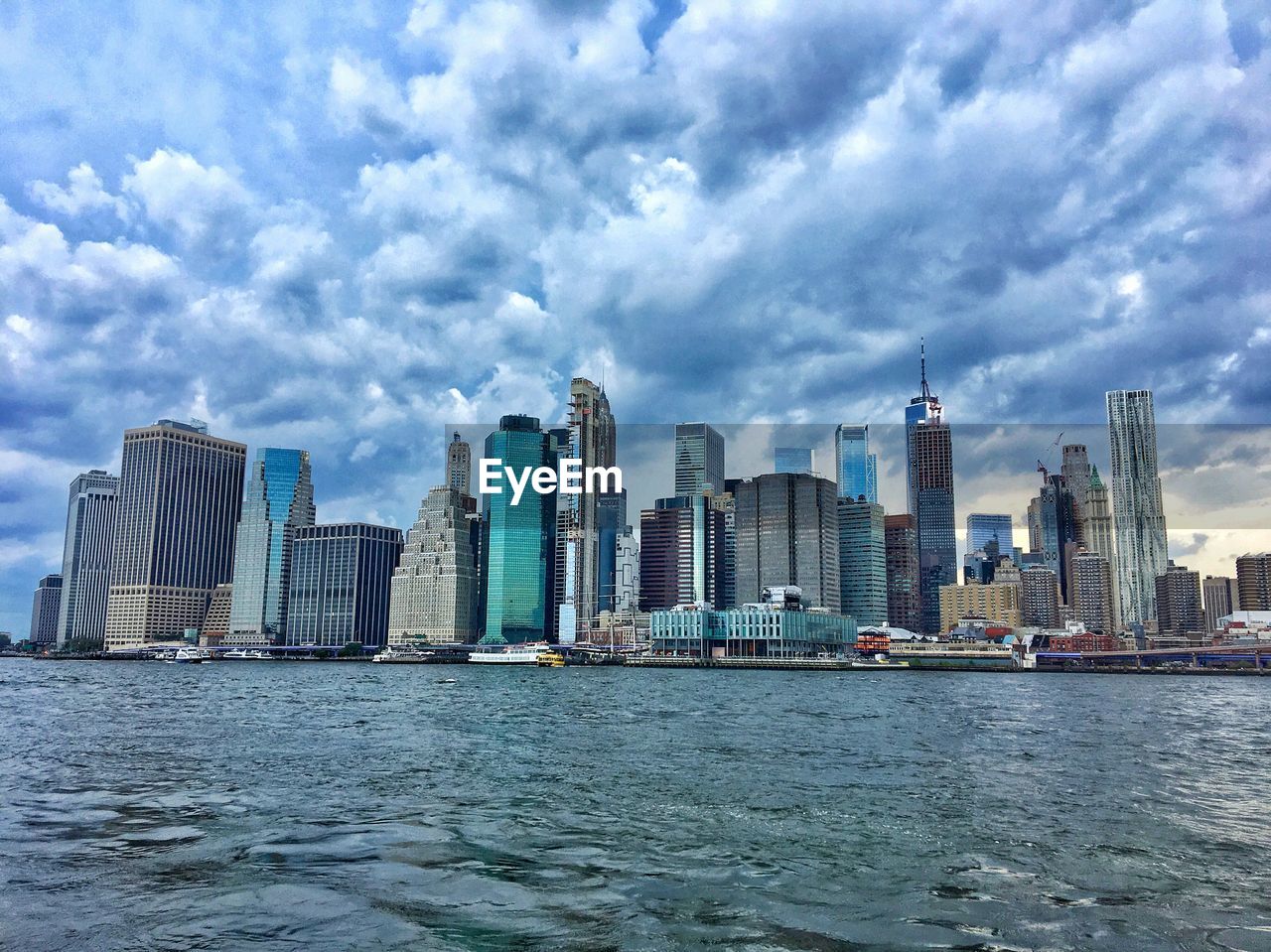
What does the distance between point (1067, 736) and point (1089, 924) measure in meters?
42.3

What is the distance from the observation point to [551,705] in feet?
263

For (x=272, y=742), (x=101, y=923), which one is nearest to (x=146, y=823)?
(x=101, y=923)

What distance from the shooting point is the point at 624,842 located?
24.7 metres

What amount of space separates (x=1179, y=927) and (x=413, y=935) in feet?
46.3

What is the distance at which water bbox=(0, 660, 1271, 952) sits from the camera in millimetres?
17516

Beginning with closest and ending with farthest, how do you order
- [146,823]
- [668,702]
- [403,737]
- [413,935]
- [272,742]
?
1. [413,935]
2. [146,823]
3. [272,742]
4. [403,737]
5. [668,702]

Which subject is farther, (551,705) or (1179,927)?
(551,705)

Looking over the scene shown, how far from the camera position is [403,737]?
50.4m

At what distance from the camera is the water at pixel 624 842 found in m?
17.5

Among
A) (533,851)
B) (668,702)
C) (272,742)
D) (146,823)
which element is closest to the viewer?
(533,851)

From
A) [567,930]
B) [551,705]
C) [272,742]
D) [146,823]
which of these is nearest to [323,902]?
[567,930]

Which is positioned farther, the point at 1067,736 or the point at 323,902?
the point at 1067,736

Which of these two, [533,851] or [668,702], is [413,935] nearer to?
[533,851]

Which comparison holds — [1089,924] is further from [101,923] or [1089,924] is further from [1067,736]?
[1067,736]
